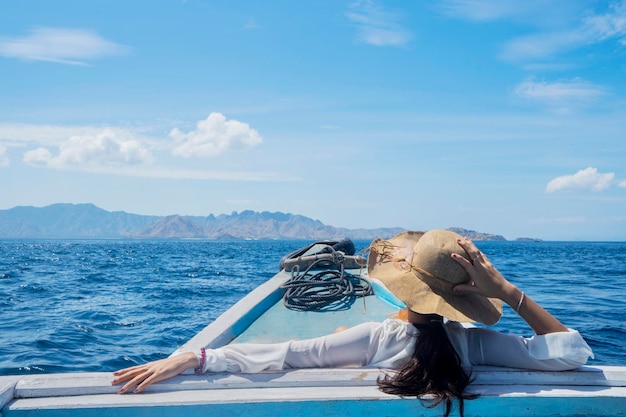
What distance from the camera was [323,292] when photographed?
5672mm

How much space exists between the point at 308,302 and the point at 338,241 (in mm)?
2297

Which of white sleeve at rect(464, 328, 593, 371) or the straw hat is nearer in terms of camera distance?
the straw hat

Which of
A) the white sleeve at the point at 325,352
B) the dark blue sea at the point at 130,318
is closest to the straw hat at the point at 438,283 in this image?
the white sleeve at the point at 325,352

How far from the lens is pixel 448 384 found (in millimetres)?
2164

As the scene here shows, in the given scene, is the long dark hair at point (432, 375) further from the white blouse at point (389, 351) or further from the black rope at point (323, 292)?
the black rope at point (323, 292)

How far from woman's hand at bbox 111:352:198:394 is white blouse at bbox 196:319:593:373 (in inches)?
3.1

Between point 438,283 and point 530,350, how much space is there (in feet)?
1.85

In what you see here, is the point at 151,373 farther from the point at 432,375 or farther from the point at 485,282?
the point at 485,282

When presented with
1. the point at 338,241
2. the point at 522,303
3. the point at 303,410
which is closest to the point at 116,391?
the point at 303,410

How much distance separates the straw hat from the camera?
2111 millimetres

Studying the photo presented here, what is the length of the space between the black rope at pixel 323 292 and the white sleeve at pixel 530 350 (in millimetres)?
2724

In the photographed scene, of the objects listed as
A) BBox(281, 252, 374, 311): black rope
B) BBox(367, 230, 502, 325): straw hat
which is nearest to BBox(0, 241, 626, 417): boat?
BBox(367, 230, 502, 325): straw hat

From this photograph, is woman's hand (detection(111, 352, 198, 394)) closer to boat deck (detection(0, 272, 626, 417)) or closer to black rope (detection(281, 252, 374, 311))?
boat deck (detection(0, 272, 626, 417))

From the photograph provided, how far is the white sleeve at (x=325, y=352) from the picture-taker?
7.54 feet
